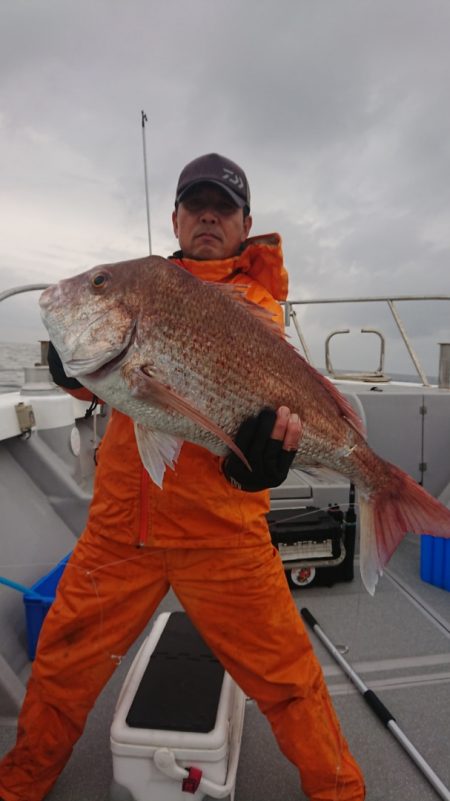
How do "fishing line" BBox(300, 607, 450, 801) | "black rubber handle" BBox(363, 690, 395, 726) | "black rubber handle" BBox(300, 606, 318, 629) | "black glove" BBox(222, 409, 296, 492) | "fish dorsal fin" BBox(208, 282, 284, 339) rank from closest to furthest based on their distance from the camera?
1. "black glove" BBox(222, 409, 296, 492)
2. "fish dorsal fin" BBox(208, 282, 284, 339)
3. "fishing line" BBox(300, 607, 450, 801)
4. "black rubber handle" BBox(363, 690, 395, 726)
5. "black rubber handle" BBox(300, 606, 318, 629)

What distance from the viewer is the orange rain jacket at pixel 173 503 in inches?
78.3

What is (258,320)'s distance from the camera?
77.0 inches

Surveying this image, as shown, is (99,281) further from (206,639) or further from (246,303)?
(206,639)

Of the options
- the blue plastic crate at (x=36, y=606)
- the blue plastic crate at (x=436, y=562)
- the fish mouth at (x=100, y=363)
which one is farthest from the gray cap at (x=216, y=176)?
the blue plastic crate at (x=436, y=562)

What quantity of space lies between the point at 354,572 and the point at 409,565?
0.65 metres

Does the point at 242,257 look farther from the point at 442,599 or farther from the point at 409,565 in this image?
the point at 409,565

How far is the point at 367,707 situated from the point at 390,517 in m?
1.39

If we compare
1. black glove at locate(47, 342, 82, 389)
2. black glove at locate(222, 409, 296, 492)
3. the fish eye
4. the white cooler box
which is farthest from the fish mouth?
the white cooler box

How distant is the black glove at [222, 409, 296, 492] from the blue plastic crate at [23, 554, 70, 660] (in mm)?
1603

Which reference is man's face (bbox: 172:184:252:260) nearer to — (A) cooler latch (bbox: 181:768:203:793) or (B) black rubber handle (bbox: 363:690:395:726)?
(A) cooler latch (bbox: 181:768:203:793)

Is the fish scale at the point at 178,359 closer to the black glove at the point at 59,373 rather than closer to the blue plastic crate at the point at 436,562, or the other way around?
the black glove at the point at 59,373

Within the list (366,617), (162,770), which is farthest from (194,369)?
(366,617)

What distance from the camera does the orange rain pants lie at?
6.33 feet

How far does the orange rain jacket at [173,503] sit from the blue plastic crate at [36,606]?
1.07m
